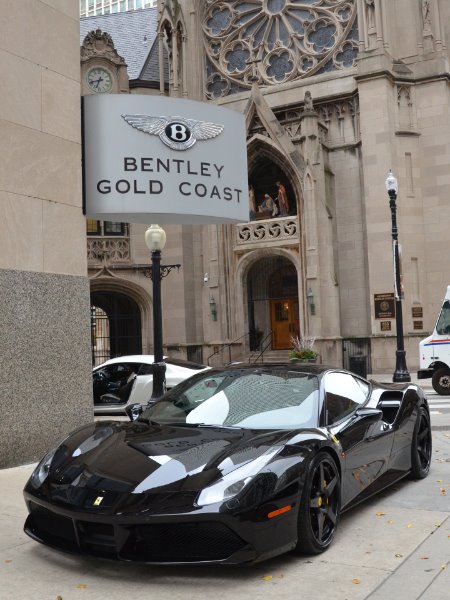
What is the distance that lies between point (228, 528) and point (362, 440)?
1.93 m

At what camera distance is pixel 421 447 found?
699 cm

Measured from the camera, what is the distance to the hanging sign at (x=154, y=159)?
8.96 meters

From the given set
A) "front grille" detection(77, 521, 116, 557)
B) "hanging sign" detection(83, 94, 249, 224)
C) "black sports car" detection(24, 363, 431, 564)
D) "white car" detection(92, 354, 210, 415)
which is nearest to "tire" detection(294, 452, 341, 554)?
"black sports car" detection(24, 363, 431, 564)

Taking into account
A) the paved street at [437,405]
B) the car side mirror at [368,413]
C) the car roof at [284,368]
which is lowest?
the paved street at [437,405]

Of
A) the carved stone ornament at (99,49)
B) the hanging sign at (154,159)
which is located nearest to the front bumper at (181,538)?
the hanging sign at (154,159)

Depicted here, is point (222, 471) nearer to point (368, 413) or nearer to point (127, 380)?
point (368, 413)

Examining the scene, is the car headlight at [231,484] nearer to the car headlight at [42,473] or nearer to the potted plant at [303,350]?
the car headlight at [42,473]

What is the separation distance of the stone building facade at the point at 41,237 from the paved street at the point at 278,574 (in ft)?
8.86

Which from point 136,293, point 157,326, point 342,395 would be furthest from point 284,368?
point 136,293

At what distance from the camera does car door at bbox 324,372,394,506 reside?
205 inches

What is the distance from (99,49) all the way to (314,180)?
41.4 ft

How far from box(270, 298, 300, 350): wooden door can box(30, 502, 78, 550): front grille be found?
84.4 ft

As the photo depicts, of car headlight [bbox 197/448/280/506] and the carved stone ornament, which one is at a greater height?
the carved stone ornament

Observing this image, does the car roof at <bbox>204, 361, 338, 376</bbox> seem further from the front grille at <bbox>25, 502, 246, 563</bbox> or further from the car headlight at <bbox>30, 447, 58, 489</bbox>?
the front grille at <bbox>25, 502, 246, 563</bbox>
